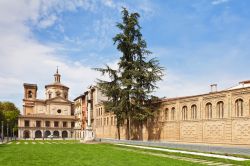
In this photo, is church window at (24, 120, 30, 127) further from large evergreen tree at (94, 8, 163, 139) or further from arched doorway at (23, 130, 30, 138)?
large evergreen tree at (94, 8, 163, 139)

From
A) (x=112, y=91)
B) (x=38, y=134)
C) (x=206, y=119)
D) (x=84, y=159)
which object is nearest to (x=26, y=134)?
(x=38, y=134)

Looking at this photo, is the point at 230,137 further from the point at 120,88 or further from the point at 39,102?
the point at 39,102

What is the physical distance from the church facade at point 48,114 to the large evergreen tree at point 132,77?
46.3 metres

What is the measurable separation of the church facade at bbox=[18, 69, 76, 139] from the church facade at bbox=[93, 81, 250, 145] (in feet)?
151

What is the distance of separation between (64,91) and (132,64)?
55203 mm

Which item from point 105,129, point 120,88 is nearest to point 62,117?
point 105,129

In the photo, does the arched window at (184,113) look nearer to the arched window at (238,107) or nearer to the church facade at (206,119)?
the church facade at (206,119)

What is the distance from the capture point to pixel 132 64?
39.8 meters

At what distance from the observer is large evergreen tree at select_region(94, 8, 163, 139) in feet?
127

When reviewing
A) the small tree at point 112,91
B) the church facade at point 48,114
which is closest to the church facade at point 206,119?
the small tree at point 112,91

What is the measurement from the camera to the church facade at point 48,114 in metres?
81.1

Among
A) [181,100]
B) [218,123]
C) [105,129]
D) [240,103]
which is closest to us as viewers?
[240,103]

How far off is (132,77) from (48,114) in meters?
54.0

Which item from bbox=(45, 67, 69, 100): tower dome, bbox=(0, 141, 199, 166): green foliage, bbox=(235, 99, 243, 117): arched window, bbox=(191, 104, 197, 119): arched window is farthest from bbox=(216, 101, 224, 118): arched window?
bbox=(45, 67, 69, 100): tower dome
